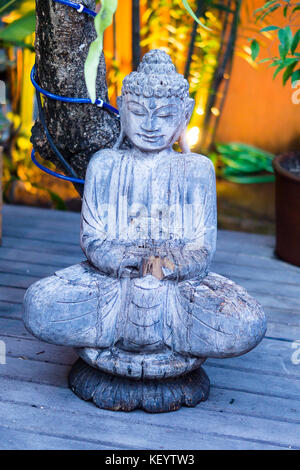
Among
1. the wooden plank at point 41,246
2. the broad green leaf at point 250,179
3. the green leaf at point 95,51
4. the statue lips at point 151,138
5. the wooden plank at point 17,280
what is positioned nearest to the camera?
the green leaf at point 95,51

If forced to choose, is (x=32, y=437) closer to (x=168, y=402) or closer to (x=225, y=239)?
(x=168, y=402)

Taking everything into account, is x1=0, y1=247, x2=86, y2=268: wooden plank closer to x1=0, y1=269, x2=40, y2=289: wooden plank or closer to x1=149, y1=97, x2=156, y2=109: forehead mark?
x1=0, y1=269, x2=40, y2=289: wooden plank

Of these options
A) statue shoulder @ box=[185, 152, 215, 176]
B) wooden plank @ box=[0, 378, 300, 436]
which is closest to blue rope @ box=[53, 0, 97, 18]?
statue shoulder @ box=[185, 152, 215, 176]

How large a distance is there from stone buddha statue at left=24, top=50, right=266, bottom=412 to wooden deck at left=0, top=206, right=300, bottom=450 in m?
0.08

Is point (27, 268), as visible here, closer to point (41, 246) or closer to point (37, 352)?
point (41, 246)

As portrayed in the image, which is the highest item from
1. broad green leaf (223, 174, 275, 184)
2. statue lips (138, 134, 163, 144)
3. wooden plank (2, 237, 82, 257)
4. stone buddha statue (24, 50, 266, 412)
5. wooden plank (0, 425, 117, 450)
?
statue lips (138, 134, 163, 144)

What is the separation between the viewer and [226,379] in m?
2.64

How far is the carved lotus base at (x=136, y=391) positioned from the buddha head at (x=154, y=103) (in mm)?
819

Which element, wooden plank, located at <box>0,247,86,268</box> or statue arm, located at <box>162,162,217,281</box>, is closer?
statue arm, located at <box>162,162,217,281</box>

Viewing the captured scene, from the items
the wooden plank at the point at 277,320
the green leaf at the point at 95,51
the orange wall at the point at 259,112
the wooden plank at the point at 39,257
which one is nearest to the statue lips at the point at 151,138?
the green leaf at the point at 95,51

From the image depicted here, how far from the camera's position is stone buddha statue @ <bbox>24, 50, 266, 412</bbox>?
228 cm

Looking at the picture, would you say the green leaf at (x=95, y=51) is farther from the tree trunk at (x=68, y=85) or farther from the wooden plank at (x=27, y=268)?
the wooden plank at (x=27, y=268)

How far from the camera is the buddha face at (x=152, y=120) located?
2363 mm
